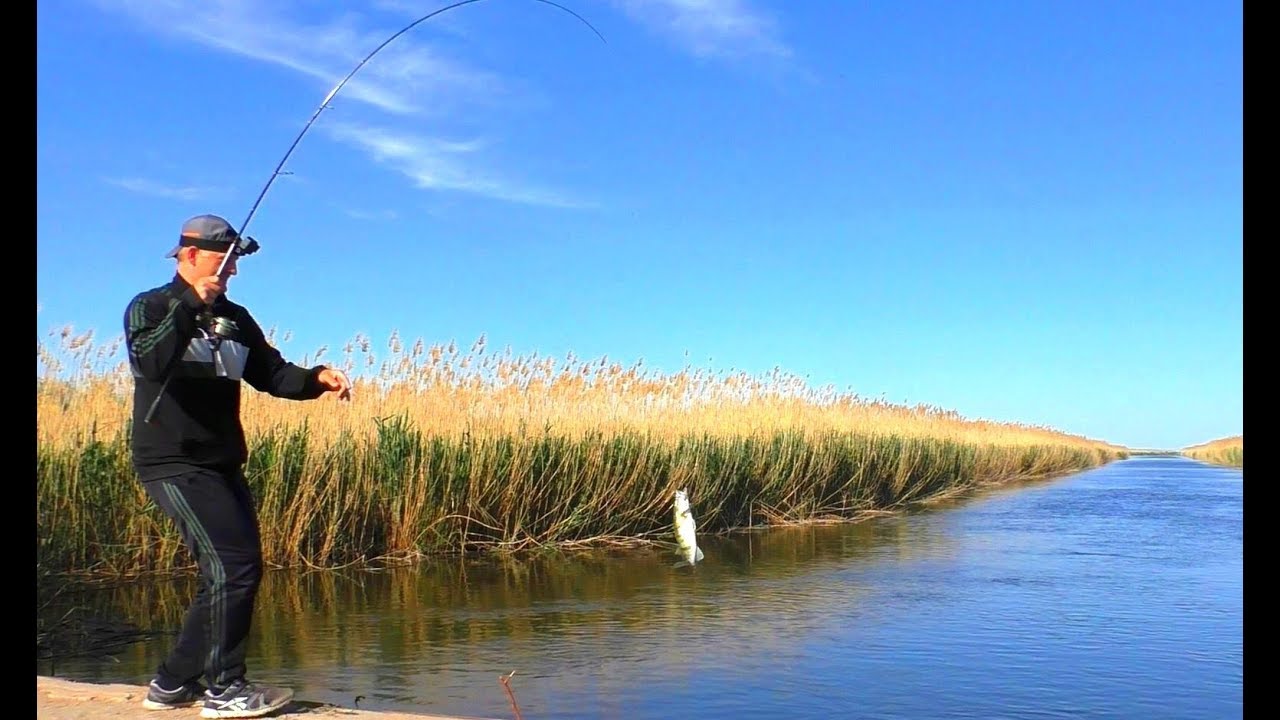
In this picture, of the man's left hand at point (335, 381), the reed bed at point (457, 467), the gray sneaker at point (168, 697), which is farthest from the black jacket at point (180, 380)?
the reed bed at point (457, 467)

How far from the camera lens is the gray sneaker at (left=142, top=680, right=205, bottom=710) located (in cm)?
394

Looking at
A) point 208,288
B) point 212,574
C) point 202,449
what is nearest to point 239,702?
point 212,574

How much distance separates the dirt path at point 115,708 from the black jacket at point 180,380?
827 mm

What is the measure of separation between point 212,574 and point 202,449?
0.44 m

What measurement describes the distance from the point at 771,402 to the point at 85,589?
11.1 metres

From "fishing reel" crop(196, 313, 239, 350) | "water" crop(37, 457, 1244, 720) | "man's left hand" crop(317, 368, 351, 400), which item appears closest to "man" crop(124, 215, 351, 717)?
"fishing reel" crop(196, 313, 239, 350)

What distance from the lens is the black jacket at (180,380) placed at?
3744 mm

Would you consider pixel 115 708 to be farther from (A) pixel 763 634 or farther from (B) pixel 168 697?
(A) pixel 763 634

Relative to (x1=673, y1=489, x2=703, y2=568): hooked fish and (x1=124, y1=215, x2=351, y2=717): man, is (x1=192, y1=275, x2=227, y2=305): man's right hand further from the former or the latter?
(x1=673, y1=489, x2=703, y2=568): hooked fish

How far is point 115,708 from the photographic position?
3895 mm

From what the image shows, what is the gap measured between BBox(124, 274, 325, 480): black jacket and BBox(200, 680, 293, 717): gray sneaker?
791mm

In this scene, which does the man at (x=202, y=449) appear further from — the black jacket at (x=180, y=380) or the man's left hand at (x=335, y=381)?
the man's left hand at (x=335, y=381)

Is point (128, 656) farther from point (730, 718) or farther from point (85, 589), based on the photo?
point (730, 718)

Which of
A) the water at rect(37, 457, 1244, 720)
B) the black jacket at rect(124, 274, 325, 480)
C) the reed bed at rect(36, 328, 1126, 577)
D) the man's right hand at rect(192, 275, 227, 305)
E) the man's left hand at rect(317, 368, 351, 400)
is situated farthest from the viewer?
the reed bed at rect(36, 328, 1126, 577)
